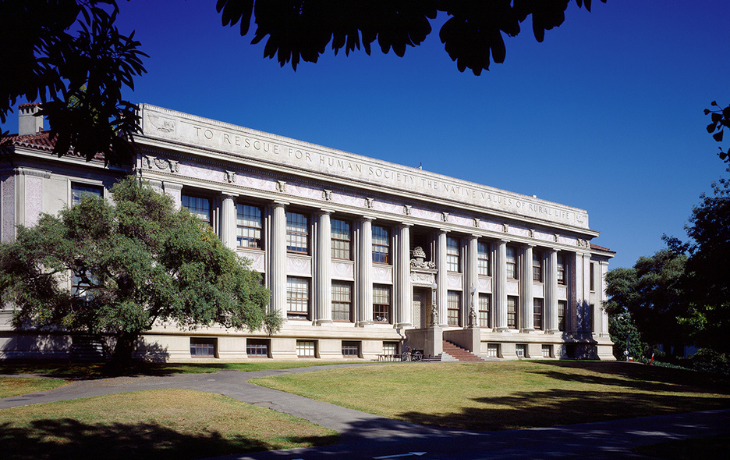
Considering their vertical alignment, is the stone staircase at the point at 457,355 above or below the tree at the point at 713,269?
below

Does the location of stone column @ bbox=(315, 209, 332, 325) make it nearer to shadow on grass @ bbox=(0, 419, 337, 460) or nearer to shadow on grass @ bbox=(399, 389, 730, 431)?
shadow on grass @ bbox=(399, 389, 730, 431)

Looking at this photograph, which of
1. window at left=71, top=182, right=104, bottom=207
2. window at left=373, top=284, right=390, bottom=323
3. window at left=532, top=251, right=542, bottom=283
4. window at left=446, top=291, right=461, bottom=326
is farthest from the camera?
window at left=532, top=251, right=542, bottom=283

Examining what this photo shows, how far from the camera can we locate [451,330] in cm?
4331

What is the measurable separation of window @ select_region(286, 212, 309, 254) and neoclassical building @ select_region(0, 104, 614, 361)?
0.08 meters

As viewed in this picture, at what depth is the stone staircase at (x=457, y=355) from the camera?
38.4 meters

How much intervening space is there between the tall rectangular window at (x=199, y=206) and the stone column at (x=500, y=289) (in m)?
24.2

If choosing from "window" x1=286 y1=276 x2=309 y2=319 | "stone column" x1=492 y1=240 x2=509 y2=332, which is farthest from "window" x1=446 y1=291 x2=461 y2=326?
"window" x1=286 y1=276 x2=309 y2=319

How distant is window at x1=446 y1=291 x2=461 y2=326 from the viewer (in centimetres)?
4662

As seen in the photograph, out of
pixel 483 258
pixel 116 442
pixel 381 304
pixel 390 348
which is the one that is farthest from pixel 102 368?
pixel 483 258

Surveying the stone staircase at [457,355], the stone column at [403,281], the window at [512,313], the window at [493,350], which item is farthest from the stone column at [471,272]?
the stone column at [403,281]

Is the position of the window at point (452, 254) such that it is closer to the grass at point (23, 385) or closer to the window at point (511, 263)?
the window at point (511, 263)

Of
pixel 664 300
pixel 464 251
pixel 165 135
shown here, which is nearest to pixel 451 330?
pixel 464 251

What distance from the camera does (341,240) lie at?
40906mm

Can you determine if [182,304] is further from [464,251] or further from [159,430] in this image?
[464,251]
